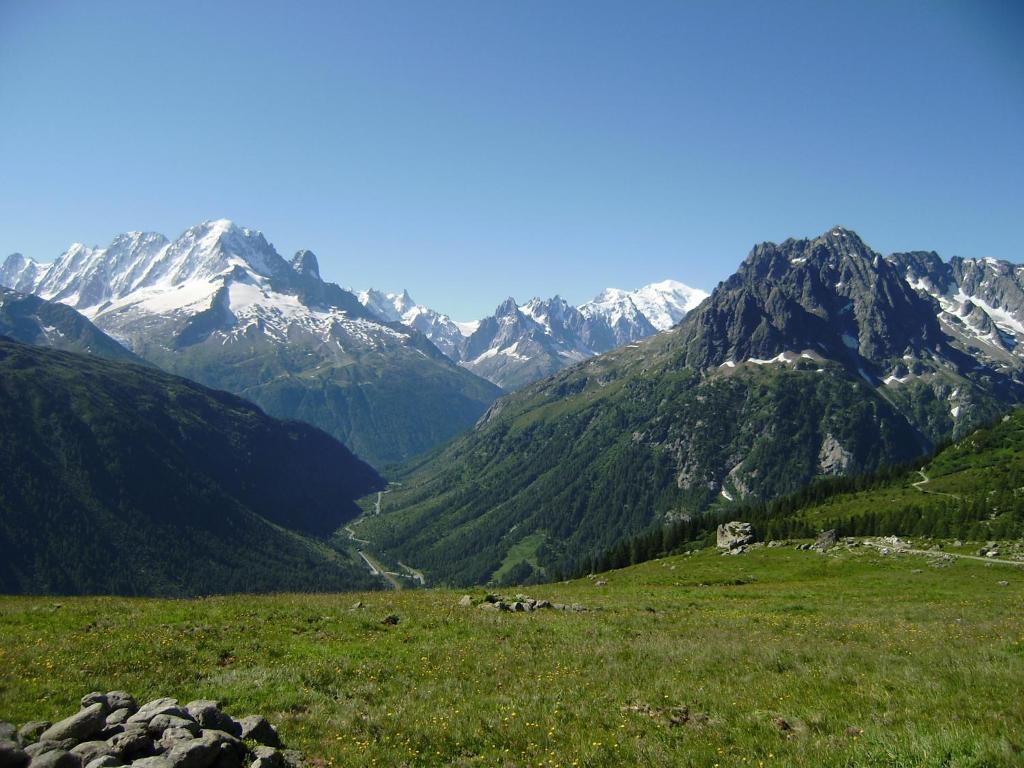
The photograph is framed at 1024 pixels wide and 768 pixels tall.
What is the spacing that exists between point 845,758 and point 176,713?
1509 centimetres

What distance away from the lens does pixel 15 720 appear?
623 inches

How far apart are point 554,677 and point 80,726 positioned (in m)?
13.5

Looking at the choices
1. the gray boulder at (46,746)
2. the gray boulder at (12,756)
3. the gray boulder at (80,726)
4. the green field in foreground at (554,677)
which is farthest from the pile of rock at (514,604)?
the gray boulder at (12,756)

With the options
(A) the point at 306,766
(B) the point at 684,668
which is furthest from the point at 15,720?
(B) the point at 684,668

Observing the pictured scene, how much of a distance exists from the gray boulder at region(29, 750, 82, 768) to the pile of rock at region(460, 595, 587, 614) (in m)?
26.4

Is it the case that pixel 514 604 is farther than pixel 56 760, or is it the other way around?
pixel 514 604

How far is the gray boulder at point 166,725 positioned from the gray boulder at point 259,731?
124 cm

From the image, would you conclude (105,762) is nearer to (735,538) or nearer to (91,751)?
(91,751)

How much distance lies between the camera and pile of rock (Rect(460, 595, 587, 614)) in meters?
37.4

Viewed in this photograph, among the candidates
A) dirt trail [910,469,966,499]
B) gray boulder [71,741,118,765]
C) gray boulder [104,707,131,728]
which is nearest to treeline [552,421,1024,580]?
dirt trail [910,469,966,499]

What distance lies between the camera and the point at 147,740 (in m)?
13.0

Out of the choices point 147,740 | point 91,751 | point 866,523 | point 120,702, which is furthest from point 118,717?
point 866,523

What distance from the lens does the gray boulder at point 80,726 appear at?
13.1m

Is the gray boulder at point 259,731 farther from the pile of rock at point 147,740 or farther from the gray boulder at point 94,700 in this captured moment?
the gray boulder at point 94,700
